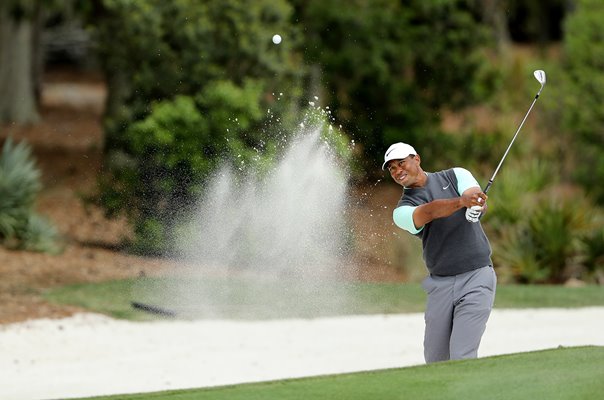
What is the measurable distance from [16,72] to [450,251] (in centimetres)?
2128

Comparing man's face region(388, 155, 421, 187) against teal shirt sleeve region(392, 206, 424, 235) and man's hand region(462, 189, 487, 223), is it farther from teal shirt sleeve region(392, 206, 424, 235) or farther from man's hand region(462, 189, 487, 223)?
man's hand region(462, 189, 487, 223)

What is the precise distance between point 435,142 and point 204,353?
1177 cm

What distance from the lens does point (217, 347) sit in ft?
33.3

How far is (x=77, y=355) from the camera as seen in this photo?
32.1 ft

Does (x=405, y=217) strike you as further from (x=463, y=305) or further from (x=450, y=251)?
(x=463, y=305)

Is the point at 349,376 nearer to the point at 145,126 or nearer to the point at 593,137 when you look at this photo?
the point at 145,126

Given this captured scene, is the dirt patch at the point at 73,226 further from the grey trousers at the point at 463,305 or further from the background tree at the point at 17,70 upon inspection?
the grey trousers at the point at 463,305

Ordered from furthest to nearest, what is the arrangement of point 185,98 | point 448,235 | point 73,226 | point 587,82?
point 587,82 → point 73,226 → point 185,98 → point 448,235

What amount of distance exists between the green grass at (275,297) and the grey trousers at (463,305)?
4.84 m

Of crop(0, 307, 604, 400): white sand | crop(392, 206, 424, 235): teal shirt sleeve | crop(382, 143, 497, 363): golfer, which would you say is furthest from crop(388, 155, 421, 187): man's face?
crop(0, 307, 604, 400): white sand

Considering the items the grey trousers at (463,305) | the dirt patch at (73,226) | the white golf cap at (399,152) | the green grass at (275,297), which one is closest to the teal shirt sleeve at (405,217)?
the white golf cap at (399,152)

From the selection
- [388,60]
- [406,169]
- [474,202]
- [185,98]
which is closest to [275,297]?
[185,98]

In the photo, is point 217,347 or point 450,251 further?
point 217,347

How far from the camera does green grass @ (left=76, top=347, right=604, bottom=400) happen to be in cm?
606
